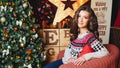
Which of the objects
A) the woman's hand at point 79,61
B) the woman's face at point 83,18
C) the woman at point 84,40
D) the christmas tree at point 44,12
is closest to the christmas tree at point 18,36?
the christmas tree at point 44,12

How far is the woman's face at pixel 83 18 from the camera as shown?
2230mm

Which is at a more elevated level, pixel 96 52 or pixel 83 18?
pixel 83 18

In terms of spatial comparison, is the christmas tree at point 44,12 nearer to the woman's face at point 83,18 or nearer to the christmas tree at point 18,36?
the christmas tree at point 18,36

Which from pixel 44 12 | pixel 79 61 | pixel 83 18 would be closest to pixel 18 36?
pixel 44 12

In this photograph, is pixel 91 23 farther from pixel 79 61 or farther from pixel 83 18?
pixel 79 61

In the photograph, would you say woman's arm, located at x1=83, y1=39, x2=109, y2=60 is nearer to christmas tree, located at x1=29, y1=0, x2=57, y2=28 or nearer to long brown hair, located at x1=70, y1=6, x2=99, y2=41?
long brown hair, located at x1=70, y1=6, x2=99, y2=41

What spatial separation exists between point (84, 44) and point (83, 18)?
0.83 ft

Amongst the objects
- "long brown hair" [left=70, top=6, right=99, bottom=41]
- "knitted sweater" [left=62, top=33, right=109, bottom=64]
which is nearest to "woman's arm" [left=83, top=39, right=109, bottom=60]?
"knitted sweater" [left=62, top=33, right=109, bottom=64]

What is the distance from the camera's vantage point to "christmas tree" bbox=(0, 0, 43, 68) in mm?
3041

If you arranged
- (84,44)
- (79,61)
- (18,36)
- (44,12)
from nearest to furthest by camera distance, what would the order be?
(79,61)
(84,44)
(18,36)
(44,12)

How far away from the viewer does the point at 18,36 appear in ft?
10.1

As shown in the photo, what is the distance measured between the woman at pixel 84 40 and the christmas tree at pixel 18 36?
86cm

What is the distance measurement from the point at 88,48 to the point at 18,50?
134cm

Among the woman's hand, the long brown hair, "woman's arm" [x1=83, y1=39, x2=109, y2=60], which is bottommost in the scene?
the woman's hand
